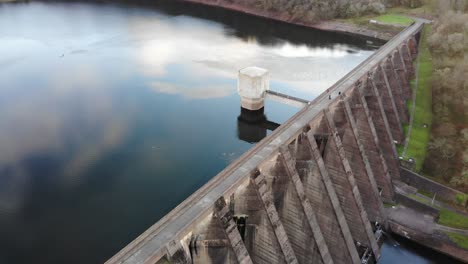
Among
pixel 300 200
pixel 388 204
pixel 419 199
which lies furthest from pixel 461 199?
pixel 300 200

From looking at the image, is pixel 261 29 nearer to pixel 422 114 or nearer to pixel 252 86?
pixel 252 86

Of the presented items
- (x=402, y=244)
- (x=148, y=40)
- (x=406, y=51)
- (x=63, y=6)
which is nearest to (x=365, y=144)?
(x=402, y=244)

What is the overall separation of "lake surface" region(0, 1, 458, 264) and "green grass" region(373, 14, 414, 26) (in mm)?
7438

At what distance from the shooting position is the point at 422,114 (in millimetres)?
45375

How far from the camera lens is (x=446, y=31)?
196 feet

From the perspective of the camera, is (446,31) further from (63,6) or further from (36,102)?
(63,6)

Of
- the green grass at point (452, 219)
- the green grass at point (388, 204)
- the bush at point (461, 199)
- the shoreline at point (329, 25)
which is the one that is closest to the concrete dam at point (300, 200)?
the green grass at point (388, 204)

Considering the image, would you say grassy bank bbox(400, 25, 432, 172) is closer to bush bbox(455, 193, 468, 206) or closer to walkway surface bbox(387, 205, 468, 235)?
bush bbox(455, 193, 468, 206)

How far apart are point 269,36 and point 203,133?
48513mm

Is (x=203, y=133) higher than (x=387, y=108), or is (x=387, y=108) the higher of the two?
(x=387, y=108)

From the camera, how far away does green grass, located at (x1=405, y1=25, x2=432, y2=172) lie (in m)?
38.3

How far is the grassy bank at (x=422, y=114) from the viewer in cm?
3834

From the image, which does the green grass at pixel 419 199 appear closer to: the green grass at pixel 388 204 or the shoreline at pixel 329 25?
the green grass at pixel 388 204

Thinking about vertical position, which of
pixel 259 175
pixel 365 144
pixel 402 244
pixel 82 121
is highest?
pixel 259 175
